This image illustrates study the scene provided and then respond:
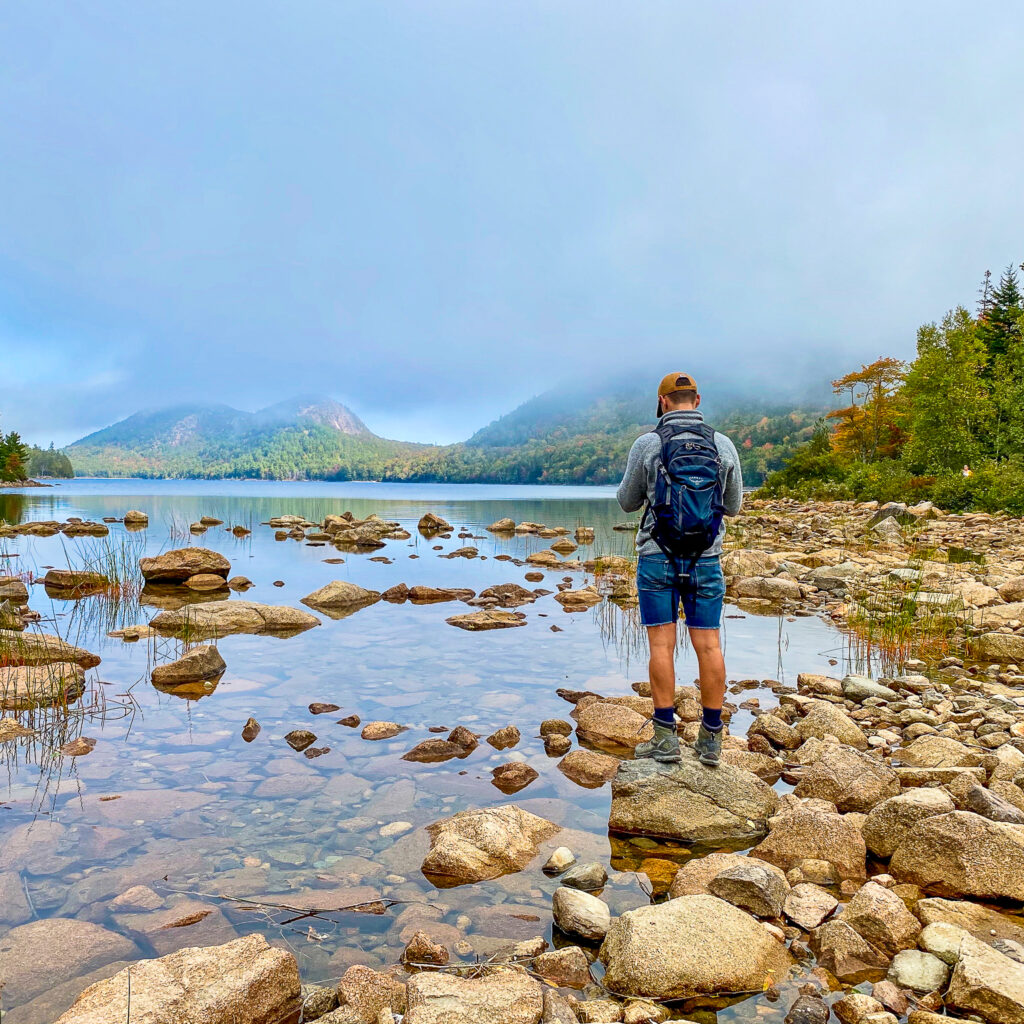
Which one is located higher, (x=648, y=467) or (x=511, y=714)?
(x=648, y=467)

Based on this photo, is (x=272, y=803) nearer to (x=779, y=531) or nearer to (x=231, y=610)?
(x=231, y=610)

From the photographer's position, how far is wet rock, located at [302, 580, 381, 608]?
49.4 ft

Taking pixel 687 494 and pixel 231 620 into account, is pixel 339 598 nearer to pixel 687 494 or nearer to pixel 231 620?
pixel 231 620

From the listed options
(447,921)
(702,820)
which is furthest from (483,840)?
(702,820)

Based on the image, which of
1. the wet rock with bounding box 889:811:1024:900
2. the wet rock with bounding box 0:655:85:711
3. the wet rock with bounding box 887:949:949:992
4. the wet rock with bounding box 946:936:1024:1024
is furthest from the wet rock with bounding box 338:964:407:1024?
the wet rock with bounding box 0:655:85:711

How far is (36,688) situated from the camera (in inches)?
314

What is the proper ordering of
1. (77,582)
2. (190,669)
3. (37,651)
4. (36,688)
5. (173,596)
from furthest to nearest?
(173,596) → (77,582) → (37,651) → (190,669) → (36,688)

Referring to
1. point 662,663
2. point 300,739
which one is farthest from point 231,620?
point 662,663

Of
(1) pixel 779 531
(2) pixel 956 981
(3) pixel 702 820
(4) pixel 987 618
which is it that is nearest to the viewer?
(2) pixel 956 981

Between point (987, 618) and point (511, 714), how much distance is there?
9203 mm

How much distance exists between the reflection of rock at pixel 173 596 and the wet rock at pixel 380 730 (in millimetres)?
9520

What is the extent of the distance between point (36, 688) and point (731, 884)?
803cm

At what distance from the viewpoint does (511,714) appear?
8086 mm

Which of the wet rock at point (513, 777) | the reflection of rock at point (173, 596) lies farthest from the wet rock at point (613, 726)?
the reflection of rock at point (173, 596)
